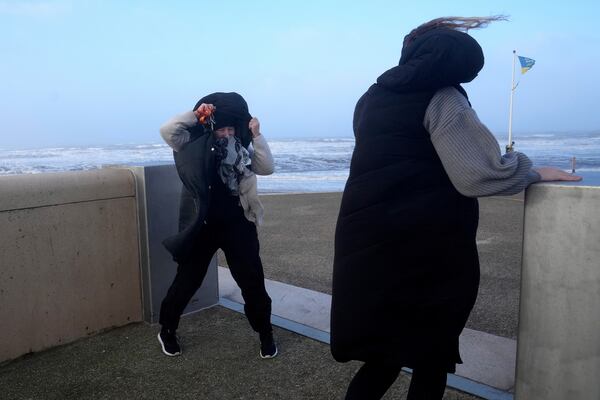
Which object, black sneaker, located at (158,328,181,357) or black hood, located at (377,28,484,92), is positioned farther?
black sneaker, located at (158,328,181,357)

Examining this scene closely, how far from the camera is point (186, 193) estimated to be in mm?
3369

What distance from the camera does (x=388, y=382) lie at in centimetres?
209

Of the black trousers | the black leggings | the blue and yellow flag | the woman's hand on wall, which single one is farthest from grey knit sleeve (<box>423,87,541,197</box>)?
the blue and yellow flag

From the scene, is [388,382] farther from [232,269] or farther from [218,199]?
[218,199]

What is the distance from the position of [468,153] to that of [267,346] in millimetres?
2036

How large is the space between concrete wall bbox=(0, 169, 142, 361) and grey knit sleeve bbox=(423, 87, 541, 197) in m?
2.54

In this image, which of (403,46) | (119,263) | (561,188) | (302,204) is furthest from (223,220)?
(302,204)

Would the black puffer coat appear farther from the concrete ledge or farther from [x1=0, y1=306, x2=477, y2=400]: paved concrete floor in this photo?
the concrete ledge

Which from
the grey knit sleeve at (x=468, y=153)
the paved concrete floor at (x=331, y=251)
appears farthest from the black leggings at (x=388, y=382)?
the paved concrete floor at (x=331, y=251)

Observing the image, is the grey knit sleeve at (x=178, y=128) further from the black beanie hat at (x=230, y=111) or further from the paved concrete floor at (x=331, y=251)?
the paved concrete floor at (x=331, y=251)

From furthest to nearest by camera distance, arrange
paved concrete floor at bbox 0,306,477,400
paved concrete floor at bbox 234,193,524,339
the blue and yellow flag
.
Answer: the blue and yellow flag, paved concrete floor at bbox 234,193,524,339, paved concrete floor at bbox 0,306,477,400

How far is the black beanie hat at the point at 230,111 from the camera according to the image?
321cm

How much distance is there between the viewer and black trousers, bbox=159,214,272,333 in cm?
327

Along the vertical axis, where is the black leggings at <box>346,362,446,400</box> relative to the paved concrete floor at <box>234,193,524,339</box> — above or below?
above
